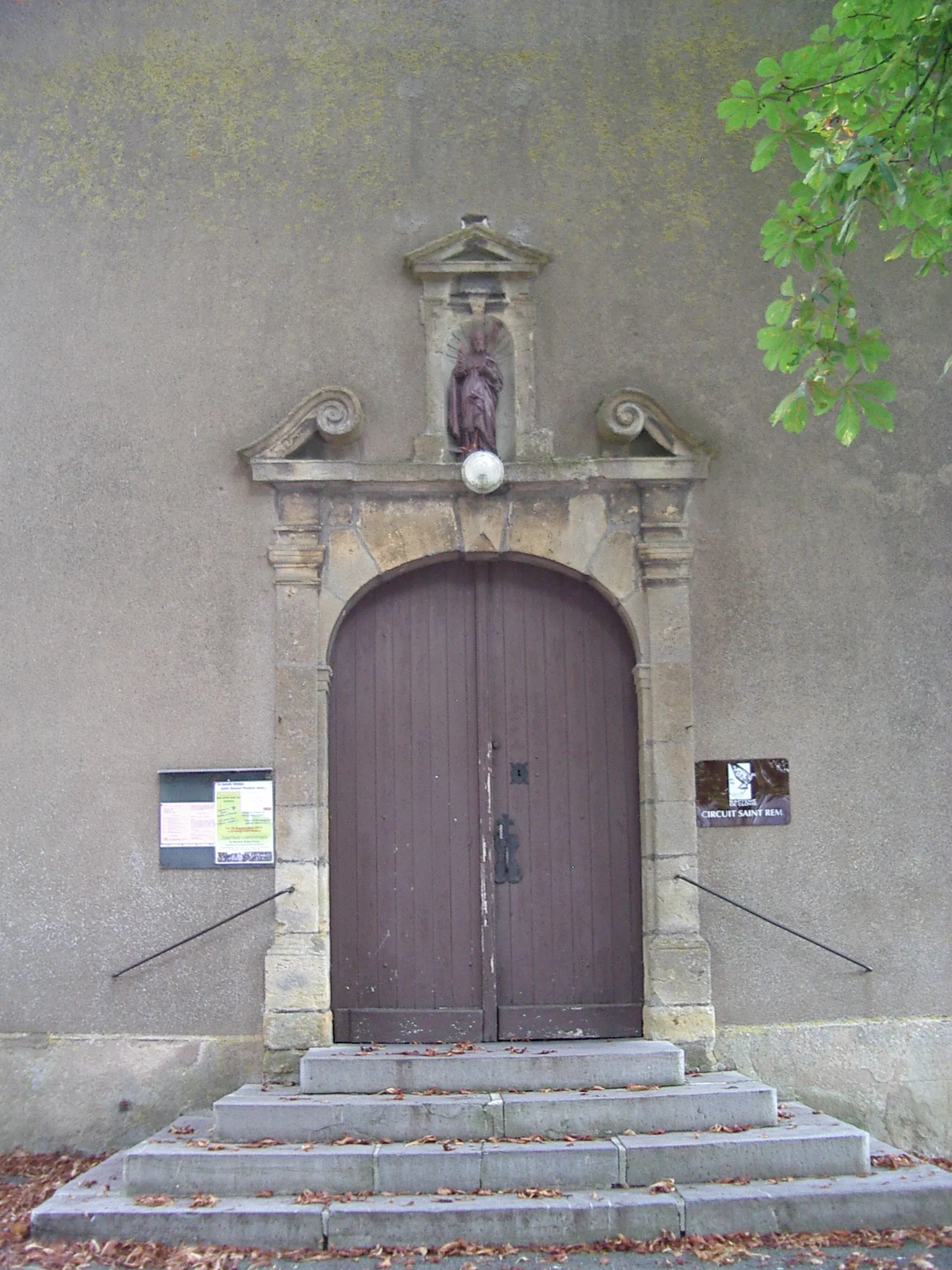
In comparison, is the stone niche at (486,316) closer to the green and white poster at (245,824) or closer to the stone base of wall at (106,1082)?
the green and white poster at (245,824)

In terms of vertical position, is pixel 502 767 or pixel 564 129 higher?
pixel 564 129

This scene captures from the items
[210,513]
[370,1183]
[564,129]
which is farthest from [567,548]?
[370,1183]

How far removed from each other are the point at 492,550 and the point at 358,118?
8.18ft

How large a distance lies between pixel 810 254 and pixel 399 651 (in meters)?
2.93

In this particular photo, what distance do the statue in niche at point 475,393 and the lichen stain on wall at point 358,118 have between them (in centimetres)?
81

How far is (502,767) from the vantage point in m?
7.05

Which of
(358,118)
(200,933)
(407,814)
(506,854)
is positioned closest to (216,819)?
(200,933)

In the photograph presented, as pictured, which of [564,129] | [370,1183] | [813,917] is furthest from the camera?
[564,129]

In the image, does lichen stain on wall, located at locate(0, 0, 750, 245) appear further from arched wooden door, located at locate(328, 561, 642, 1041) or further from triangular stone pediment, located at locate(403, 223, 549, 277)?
arched wooden door, located at locate(328, 561, 642, 1041)

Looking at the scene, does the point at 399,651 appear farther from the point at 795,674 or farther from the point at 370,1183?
the point at 370,1183

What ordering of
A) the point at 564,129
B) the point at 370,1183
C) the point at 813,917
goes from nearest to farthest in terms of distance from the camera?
the point at 370,1183 < the point at 813,917 < the point at 564,129

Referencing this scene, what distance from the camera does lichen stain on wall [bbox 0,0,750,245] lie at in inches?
286

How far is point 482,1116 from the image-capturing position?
5.75 metres

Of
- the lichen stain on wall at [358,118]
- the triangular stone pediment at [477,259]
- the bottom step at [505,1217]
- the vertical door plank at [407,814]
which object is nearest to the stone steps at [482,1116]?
the bottom step at [505,1217]
